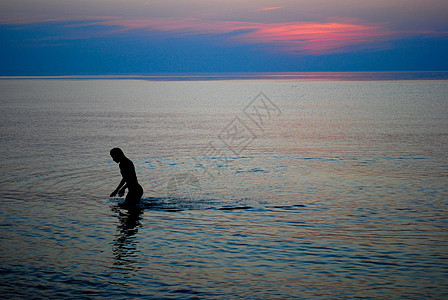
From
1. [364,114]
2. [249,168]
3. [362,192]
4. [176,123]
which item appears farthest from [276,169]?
[364,114]

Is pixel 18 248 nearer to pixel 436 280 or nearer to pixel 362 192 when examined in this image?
pixel 436 280

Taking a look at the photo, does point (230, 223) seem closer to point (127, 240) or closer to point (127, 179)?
point (127, 240)

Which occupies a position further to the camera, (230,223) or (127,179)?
(127,179)

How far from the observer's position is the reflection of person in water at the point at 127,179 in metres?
15.3

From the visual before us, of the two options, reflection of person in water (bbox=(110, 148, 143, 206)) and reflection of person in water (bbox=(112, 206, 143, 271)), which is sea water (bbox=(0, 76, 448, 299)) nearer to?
reflection of person in water (bbox=(112, 206, 143, 271))

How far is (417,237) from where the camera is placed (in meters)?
12.9

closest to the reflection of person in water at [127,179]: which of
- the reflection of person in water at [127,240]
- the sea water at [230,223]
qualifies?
the reflection of person in water at [127,240]

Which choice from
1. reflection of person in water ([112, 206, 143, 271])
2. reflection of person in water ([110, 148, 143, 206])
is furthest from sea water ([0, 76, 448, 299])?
reflection of person in water ([110, 148, 143, 206])

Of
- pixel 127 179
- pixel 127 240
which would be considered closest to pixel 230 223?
pixel 127 240

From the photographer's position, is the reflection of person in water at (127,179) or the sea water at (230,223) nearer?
the sea water at (230,223)

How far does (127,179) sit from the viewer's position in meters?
15.7

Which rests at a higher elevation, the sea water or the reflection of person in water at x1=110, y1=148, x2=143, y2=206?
the reflection of person in water at x1=110, y1=148, x2=143, y2=206

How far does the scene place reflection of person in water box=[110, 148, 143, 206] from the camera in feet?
50.1

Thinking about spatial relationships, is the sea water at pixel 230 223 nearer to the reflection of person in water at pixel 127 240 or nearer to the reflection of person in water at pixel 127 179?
the reflection of person in water at pixel 127 240
